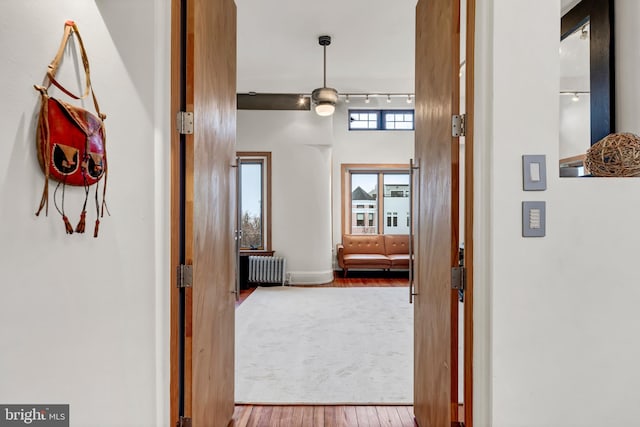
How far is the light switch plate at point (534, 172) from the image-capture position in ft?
4.63

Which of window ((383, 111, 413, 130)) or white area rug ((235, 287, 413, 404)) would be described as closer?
white area rug ((235, 287, 413, 404))

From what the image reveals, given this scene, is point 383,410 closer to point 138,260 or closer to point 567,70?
point 138,260

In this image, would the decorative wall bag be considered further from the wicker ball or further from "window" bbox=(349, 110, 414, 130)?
"window" bbox=(349, 110, 414, 130)

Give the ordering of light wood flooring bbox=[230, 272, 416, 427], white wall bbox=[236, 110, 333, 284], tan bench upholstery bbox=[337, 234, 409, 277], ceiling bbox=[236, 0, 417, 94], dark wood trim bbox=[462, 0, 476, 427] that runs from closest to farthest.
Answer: dark wood trim bbox=[462, 0, 476, 427], light wood flooring bbox=[230, 272, 416, 427], ceiling bbox=[236, 0, 417, 94], white wall bbox=[236, 110, 333, 284], tan bench upholstery bbox=[337, 234, 409, 277]

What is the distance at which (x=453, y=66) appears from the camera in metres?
1.60

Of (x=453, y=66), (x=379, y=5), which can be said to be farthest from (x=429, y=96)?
(x=379, y=5)

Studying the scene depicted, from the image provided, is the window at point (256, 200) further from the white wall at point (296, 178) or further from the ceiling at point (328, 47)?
the ceiling at point (328, 47)

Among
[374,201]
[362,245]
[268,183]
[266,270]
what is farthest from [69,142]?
[374,201]

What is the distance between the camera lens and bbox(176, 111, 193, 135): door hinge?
1.62 m

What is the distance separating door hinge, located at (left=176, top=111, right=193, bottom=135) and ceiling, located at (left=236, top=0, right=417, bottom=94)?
2.79 meters

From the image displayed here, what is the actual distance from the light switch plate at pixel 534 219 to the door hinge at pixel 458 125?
0.38 m

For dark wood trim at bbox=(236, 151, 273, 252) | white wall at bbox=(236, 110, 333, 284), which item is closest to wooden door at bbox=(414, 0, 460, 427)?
white wall at bbox=(236, 110, 333, 284)

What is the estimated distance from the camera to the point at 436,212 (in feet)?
5.97

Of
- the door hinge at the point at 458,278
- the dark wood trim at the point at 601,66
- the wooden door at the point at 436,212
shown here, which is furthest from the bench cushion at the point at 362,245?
the door hinge at the point at 458,278
